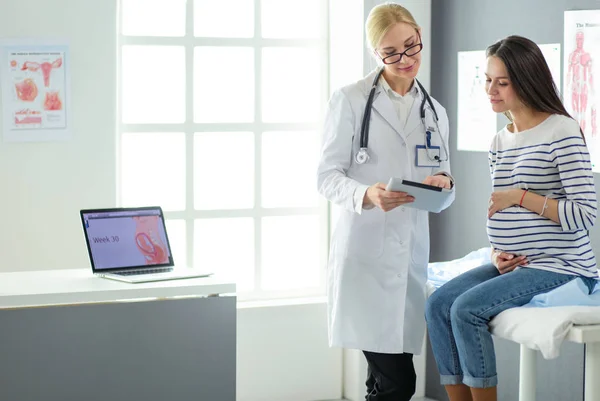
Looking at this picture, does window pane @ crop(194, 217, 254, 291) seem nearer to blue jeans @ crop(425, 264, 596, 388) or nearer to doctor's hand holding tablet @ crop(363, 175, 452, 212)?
doctor's hand holding tablet @ crop(363, 175, 452, 212)

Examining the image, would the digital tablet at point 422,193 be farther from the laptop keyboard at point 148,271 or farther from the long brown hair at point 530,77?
the laptop keyboard at point 148,271

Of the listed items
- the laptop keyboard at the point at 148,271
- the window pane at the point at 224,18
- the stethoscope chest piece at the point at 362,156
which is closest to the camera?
the stethoscope chest piece at the point at 362,156

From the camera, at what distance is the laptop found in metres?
2.99

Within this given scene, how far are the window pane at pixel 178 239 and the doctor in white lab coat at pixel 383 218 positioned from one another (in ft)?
4.55

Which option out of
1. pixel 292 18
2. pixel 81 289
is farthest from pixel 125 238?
pixel 292 18

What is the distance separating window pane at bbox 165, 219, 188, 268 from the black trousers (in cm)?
147

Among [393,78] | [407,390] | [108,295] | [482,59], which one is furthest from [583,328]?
[482,59]

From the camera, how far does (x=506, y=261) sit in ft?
9.12

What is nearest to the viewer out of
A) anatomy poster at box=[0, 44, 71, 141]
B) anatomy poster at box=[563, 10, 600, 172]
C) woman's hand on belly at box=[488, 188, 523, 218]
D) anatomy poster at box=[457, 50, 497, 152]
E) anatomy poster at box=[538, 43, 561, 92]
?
woman's hand on belly at box=[488, 188, 523, 218]

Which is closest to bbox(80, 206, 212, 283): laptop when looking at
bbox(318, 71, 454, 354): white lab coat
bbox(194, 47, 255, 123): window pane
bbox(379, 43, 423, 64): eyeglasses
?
bbox(318, 71, 454, 354): white lab coat

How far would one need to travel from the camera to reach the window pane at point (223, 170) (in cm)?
420

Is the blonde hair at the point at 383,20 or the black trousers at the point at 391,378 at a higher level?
the blonde hair at the point at 383,20

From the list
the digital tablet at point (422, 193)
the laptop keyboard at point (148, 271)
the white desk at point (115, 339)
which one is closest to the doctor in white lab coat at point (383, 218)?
the digital tablet at point (422, 193)

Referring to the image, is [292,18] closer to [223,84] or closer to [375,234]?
[223,84]
